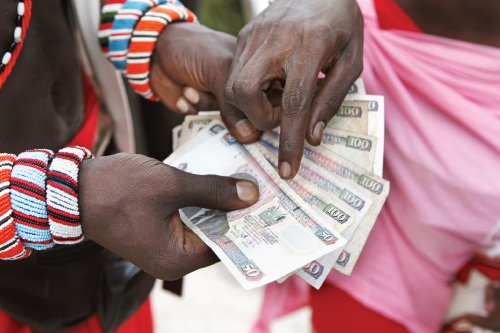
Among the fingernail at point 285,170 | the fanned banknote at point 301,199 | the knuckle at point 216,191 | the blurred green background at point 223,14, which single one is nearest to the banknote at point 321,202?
the fanned banknote at point 301,199

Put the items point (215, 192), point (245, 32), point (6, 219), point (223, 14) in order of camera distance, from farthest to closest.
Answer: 1. point (223, 14)
2. point (245, 32)
3. point (215, 192)
4. point (6, 219)

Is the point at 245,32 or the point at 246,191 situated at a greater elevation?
the point at 245,32

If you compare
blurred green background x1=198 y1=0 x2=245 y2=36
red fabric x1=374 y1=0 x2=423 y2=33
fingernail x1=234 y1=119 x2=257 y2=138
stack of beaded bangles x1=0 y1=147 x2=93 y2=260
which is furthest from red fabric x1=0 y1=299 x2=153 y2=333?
blurred green background x1=198 y1=0 x2=245 y2=36

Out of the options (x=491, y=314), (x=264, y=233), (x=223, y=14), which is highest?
(x=223, y=14)

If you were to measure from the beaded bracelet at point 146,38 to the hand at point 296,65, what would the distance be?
337 millimetres

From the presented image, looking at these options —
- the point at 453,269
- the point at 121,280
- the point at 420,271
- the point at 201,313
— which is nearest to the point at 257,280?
the point at 121,280

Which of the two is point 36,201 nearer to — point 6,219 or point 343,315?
point 6,219

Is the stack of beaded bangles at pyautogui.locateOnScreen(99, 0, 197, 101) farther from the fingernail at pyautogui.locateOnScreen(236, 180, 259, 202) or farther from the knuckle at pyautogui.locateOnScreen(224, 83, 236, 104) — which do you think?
the fingernail at pyautogui.locateOnScreen(236, 180, 259, 202)

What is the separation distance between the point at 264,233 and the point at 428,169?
513 millimetres

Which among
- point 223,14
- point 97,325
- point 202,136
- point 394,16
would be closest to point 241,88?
point 202,136

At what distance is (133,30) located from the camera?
42.8 inches

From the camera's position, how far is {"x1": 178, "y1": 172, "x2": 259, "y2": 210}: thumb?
→ 733 millimetres

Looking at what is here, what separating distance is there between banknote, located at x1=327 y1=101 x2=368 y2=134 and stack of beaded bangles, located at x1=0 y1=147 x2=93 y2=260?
710 millimetres

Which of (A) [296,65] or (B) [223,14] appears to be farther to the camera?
(B) [223,14]
